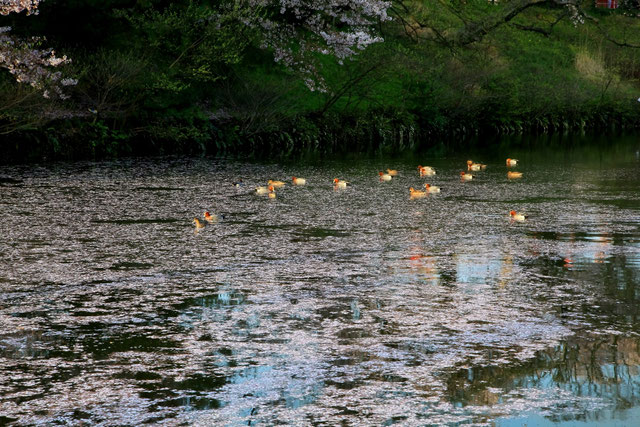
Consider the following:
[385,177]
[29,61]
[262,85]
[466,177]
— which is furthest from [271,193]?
[262,85]

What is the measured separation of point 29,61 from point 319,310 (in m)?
13.0

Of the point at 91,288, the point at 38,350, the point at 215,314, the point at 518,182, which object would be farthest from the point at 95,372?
the point at 518,182

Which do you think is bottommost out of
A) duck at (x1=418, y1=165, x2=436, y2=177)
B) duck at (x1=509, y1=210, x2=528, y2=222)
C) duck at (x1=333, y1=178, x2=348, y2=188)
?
duck at (x1=509, y1=210, x2=528, y2=222)

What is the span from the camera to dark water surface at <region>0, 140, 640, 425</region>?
18.0 ft

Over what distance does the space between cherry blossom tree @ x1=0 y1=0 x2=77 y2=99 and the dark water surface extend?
426 cm

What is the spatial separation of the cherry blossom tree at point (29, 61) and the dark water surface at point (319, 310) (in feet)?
14.0

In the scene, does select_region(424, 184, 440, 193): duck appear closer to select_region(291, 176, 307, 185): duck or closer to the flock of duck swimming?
the flock of duck swimming

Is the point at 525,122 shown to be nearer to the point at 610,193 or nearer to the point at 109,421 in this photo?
the point at 610,193

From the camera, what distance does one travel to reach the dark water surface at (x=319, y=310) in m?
5.47

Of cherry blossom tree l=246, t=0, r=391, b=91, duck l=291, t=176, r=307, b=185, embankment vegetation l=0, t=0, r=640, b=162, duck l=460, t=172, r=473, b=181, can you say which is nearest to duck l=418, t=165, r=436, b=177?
duck l=460, t=172, r=473, b=181

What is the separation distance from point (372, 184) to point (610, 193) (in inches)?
170

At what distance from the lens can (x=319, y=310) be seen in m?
7.58

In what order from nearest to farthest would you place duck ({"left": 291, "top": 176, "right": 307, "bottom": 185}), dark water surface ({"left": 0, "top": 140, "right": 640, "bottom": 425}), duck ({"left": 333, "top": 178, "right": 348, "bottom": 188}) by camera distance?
dark water surface ({"left": 0, "top": 140, "right": 640, "bottom": 425})
duck ({"left": 333, "top": 178, "right": 348, "bottom": 188})
duck ({"left": 291, "top": 176, "right": 307, "bottom": 185})

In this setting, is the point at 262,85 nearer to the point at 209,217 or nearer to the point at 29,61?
the point at 29,61
